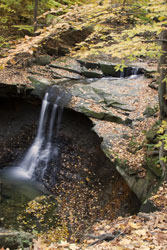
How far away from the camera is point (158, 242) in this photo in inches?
121

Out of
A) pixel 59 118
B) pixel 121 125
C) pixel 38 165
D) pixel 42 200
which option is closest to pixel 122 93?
pixel 121 125

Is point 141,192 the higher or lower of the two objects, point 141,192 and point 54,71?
the lower

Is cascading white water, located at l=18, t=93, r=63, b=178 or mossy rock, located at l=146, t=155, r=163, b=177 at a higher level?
mossy rock, located at l=146, t=155, r=163, b=177

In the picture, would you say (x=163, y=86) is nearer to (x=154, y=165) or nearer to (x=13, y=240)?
(x=154, y=165)

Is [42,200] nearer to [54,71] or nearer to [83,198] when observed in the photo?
[83,198]

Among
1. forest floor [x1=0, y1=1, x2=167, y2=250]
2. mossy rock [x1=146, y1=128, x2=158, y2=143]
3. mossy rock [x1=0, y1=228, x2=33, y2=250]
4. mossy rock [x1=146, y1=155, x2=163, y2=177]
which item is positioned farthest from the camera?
mossy rock [x1=146, y1=128, x2=158, y2=143]

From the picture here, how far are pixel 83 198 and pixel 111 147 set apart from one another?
2.38 m

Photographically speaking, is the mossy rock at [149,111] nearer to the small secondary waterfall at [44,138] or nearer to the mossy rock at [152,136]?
the mossy rock at [152,136]

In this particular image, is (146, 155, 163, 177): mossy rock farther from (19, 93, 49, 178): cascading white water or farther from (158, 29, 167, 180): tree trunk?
(19, 93, 49, 178): cascading white water

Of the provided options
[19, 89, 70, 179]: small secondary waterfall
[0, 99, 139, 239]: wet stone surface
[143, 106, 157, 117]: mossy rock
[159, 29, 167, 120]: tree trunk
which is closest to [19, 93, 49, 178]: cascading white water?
[19, 89, 70, 179]: small secondary waterfall

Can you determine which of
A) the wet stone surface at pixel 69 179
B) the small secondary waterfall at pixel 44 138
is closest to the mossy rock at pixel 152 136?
the wet stone surface at pixel 69 179

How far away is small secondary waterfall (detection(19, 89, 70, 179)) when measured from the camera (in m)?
10.7

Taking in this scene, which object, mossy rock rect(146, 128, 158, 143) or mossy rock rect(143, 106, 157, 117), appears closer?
mossy rock rect(146, 128, 158, 143)

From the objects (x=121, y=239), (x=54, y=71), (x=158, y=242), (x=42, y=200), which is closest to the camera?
(x=158, y=242)
